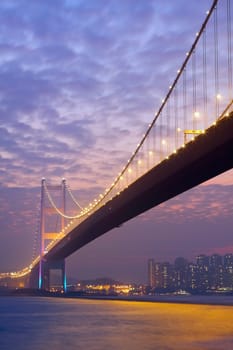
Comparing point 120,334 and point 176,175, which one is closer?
point 120,334

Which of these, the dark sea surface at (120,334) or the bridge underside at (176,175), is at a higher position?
the bridge underside at (176,175)

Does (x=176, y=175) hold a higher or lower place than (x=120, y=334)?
higher

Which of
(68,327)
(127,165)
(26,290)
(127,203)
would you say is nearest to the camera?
(68,327)

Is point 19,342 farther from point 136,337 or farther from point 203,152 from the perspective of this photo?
point 203,152

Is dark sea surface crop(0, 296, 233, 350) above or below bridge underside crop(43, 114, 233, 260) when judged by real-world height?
below

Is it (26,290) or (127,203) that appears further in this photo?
(26,290)

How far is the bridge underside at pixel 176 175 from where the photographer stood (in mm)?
25483

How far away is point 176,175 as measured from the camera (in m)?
30.2

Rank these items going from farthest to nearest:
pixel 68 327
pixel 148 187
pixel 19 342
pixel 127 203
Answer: pixel 127 203 → pixel 148 187 → pixel 68 327 → pixel 19 342

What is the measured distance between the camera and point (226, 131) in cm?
2450

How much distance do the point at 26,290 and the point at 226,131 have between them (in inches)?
2377

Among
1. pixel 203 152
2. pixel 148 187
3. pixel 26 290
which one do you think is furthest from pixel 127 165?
pixel 26 290

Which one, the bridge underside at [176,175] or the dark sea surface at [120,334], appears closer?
the dark sea surface at [120,334]

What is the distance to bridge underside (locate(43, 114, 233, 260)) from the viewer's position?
83.6ft
